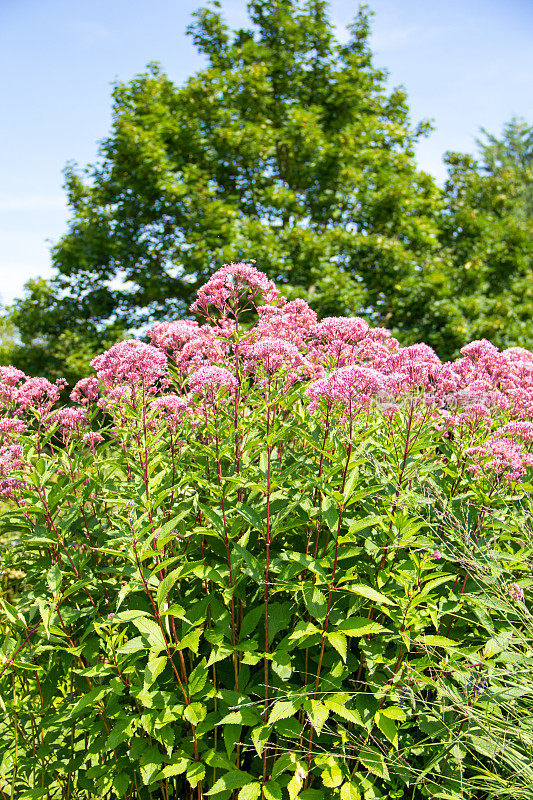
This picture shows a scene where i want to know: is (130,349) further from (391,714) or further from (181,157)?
(181,157)

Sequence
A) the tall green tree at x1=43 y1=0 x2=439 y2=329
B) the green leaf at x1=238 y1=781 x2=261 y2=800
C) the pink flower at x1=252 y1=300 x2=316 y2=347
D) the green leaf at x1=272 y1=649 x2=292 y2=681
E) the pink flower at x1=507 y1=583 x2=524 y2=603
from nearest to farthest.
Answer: the green leaf at x1=238 y1=781 x2=261 y2=800
the green leaf at x1=272 y1=649 x2=292 y2=681
the pink flower at x1=507 y1=583 x2=524 y2=603
the pink flower at x1=252 y1=300 x2=316 y2=347
the tall green tree at x1=43 y1=0 x2=439 y2=329

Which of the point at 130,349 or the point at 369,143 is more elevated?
the point at 369,143

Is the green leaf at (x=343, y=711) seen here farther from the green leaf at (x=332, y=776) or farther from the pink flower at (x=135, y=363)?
the pink flower at (x=135, y=363)

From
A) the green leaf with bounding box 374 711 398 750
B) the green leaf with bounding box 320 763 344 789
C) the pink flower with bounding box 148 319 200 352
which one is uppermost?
the pink flower with bounding box 148 319 200 352

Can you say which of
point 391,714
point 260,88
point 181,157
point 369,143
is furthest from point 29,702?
point 369,143

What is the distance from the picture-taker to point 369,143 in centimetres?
1432

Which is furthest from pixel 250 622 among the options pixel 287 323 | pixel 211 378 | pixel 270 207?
pixel 270 207

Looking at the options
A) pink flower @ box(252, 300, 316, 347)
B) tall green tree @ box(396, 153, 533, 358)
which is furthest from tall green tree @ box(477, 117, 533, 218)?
pink flower @ box(252, 300, 316, 347)

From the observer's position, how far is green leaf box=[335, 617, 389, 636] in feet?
8.09

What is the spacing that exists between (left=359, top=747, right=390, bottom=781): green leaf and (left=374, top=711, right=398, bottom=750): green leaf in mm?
82

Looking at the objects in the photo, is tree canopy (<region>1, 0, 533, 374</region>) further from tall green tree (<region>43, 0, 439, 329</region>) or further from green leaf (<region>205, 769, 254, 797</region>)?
green leaf (<region>205, 769, 254, 797</region>)

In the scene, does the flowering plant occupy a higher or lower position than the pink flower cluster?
lower

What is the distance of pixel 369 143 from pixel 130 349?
13335mm

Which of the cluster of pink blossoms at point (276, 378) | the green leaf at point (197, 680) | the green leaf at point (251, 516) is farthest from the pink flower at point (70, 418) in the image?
the green leaf at point (197, 680)
